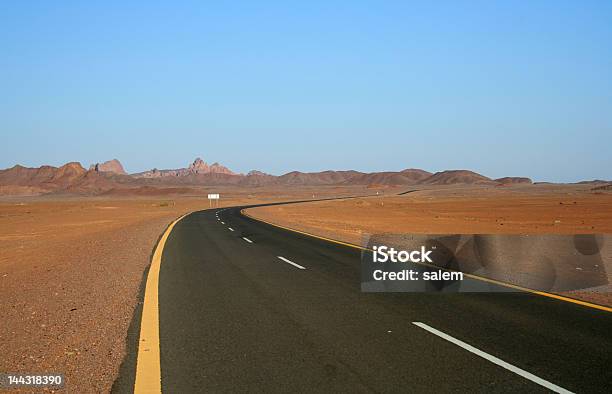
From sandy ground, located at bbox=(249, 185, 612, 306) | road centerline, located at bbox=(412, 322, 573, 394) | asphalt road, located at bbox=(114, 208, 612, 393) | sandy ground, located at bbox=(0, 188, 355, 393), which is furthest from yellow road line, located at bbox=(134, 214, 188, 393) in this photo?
sandy ground, located at bbox=(249, 185, 612, 306)

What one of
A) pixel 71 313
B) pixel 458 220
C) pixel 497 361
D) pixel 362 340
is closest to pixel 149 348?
pixel 362 340

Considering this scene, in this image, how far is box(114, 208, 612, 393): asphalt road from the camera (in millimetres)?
5121

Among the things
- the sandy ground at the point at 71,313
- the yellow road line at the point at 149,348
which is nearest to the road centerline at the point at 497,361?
the yellow road line at the point at 149,348

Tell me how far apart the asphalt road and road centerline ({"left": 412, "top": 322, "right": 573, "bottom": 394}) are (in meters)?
0.02

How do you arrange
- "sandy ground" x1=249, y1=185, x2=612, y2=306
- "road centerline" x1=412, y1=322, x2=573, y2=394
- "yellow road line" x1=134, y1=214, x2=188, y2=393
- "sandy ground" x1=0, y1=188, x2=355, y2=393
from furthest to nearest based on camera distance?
"sandy ground" x1=249, y1=185, x2=612, y2=306, "sandy ground" x1=0, y1=188, x2=355, y2=393, "yellow road line" x1=134, y1=214, x2=188, y2=393, "road centerline" x1=412, y1=322, x2=573, y2=394

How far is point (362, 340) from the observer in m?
6.55

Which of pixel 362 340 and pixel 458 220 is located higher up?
pixel 362 340

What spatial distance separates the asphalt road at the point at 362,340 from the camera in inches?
202

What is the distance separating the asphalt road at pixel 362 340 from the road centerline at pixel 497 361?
0.7 inches

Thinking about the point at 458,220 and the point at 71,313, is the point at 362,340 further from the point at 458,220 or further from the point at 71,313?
the point at 458,220

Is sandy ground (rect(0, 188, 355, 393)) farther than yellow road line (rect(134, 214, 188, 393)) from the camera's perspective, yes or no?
Yes

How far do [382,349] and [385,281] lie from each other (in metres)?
5.09

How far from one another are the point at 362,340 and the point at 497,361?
5.22 feet

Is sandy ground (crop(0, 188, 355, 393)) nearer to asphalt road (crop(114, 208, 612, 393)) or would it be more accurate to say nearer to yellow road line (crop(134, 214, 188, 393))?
yellow road line (crop(134, 214, 188, 393))
